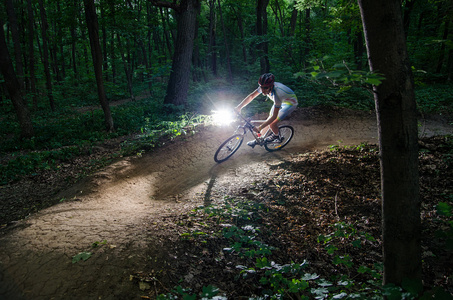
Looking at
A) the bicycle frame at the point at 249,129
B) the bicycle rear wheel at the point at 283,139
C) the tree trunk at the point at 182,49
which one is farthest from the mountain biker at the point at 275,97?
the tree trunk at the point at 182,49

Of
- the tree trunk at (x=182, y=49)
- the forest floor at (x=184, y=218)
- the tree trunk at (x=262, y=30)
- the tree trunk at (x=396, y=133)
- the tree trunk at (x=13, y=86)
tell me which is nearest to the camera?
the tree trunk at (x=396, y=133)

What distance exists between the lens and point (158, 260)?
289cm

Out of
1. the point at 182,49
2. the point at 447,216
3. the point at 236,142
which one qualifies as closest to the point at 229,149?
the point at 236,142

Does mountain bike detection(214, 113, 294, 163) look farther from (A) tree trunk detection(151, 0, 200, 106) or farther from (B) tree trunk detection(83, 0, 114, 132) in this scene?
(B) tree trunk detection(83, 0, 114, 132)

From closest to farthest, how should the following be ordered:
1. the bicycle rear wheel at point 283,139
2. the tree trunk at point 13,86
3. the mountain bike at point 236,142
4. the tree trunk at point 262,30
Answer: the mountain bike at point 236,142 → the bicycle rear wheel at point 283,139 → the tree trunk at point 13,86 → the tree trunk at point 262,30

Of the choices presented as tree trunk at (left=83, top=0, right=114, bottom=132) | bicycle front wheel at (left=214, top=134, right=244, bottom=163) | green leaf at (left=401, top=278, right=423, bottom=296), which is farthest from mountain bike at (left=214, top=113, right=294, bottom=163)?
tree trunk at (left=83, top=0, right=114, bottom=132)

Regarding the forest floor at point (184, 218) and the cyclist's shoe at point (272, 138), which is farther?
the cyclist's shoe at point (272, 138)

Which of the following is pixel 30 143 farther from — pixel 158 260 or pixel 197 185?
pixel 158 260

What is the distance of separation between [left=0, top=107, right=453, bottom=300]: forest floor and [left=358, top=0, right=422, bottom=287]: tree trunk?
146 centimetres

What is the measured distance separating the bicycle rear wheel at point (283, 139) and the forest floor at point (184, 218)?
13.0 inches

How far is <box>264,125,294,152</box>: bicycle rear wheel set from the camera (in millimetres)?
7996

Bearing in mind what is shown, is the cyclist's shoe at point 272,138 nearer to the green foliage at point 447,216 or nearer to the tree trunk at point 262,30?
the green foliage at point 447,216

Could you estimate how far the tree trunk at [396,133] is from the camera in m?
1.65

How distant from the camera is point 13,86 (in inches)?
414
